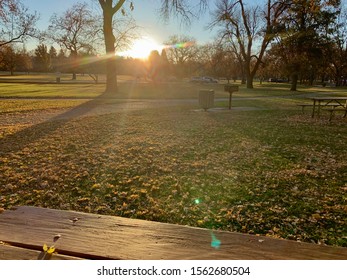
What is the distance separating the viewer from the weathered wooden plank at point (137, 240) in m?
1.62

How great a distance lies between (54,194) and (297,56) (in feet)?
123

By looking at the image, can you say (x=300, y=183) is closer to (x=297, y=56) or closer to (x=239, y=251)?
(x=239, y=251)

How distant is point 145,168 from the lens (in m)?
5.09

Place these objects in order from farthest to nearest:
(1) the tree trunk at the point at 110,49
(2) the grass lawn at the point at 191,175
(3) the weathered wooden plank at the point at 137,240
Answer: (1) the tree trunk at the point at 110,49, (2) the grass lawn at the point at 191,175, (3) the weathered wooden plank at the point at 137,240

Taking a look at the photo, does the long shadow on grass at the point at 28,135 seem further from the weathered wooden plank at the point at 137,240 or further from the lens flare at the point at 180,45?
the lens flare at the point at 180,45

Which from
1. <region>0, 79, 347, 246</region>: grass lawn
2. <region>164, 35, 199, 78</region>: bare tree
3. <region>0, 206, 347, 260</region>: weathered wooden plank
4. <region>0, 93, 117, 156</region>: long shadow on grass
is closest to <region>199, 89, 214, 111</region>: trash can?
<region>0, 79, 347, 246</region>: grass lawn

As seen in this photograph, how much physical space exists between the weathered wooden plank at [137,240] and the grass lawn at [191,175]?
4.26 ft

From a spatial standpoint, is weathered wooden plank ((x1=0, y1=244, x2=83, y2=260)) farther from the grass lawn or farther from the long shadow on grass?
the long shadow on grass

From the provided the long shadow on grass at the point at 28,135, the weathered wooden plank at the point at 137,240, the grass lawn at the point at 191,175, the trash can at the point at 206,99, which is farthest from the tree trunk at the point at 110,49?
the weathered wooden plank at the point at 137,240

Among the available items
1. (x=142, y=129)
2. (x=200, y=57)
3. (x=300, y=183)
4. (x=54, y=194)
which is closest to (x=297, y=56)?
(x=142, y=129)

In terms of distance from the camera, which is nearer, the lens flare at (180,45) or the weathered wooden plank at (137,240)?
the weathered wooden plank at (137,240)

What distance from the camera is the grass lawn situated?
10.8ft

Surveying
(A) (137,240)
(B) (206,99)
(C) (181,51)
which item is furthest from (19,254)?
(C) (181,51)

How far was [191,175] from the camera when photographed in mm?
4746
